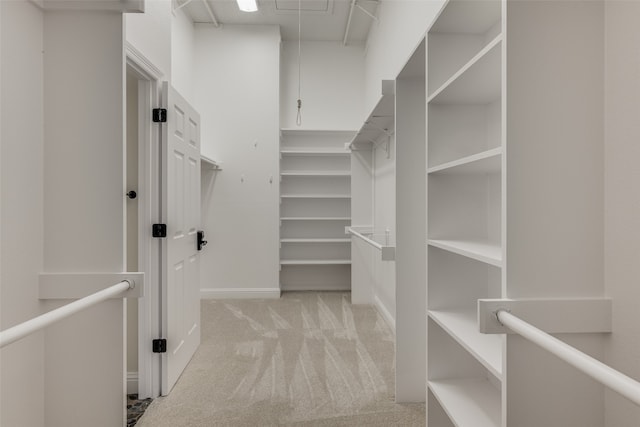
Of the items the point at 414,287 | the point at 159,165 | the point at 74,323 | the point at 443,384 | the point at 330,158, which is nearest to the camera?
the point at 74,323

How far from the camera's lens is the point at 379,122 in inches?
125

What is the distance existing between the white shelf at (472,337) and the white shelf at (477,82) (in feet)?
3.03

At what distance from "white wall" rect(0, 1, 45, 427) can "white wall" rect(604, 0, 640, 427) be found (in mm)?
1769

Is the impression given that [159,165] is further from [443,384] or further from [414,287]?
[443,384]

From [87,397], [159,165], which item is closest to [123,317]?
[87,397]

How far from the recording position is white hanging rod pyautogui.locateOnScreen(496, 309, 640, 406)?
596 millimetres

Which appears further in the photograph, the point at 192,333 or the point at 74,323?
the point at 192,333

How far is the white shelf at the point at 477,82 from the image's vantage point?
1.15 metres

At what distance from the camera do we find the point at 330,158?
203 inches

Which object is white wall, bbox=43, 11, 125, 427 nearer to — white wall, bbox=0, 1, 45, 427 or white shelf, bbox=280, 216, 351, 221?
white wall, bbox=0, 1, 45, 427

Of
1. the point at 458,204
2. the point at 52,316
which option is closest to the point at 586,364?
the point at 458,204

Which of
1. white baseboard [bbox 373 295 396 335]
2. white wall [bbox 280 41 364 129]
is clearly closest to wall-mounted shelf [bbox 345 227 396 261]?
white baseboard [bbox 373 295 396 335]

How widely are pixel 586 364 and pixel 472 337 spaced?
706 mm

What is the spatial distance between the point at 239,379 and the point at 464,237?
5.77ft
